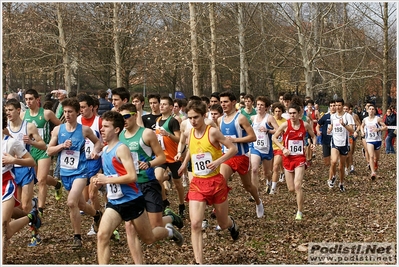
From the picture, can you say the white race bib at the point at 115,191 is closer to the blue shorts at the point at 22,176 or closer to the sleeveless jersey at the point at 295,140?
the blue shorts at the point at 22,176

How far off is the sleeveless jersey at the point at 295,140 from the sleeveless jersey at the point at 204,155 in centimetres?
285

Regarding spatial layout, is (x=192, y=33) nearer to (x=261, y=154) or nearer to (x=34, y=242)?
(x=261, y=154)

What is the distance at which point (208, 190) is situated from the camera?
676 cm

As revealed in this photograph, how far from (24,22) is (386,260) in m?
20.1

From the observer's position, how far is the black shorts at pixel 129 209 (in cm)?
596

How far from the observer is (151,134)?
6961 mm

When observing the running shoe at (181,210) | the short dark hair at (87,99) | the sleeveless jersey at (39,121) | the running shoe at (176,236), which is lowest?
the running shoe at (181,210)

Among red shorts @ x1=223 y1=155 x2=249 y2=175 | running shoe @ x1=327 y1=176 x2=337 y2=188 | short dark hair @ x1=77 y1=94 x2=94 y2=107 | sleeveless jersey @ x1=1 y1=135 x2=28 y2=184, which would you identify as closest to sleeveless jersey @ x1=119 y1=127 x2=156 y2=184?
sleeveless jersey @ x1=1 y1=135 x2=28 y2=184

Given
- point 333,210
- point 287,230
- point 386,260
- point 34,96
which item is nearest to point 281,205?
point 333,210

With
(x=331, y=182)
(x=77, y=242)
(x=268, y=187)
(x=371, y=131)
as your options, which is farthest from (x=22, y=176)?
(x=371, y=131)

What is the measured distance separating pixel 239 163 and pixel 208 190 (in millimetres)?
2148

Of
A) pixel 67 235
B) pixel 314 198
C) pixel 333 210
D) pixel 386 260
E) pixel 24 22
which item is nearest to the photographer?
pixel 386 260

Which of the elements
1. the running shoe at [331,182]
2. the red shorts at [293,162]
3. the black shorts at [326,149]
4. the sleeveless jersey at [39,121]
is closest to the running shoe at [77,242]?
the sleeveless jersey at [39,121]

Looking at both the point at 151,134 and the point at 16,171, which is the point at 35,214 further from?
the point at 151,134
